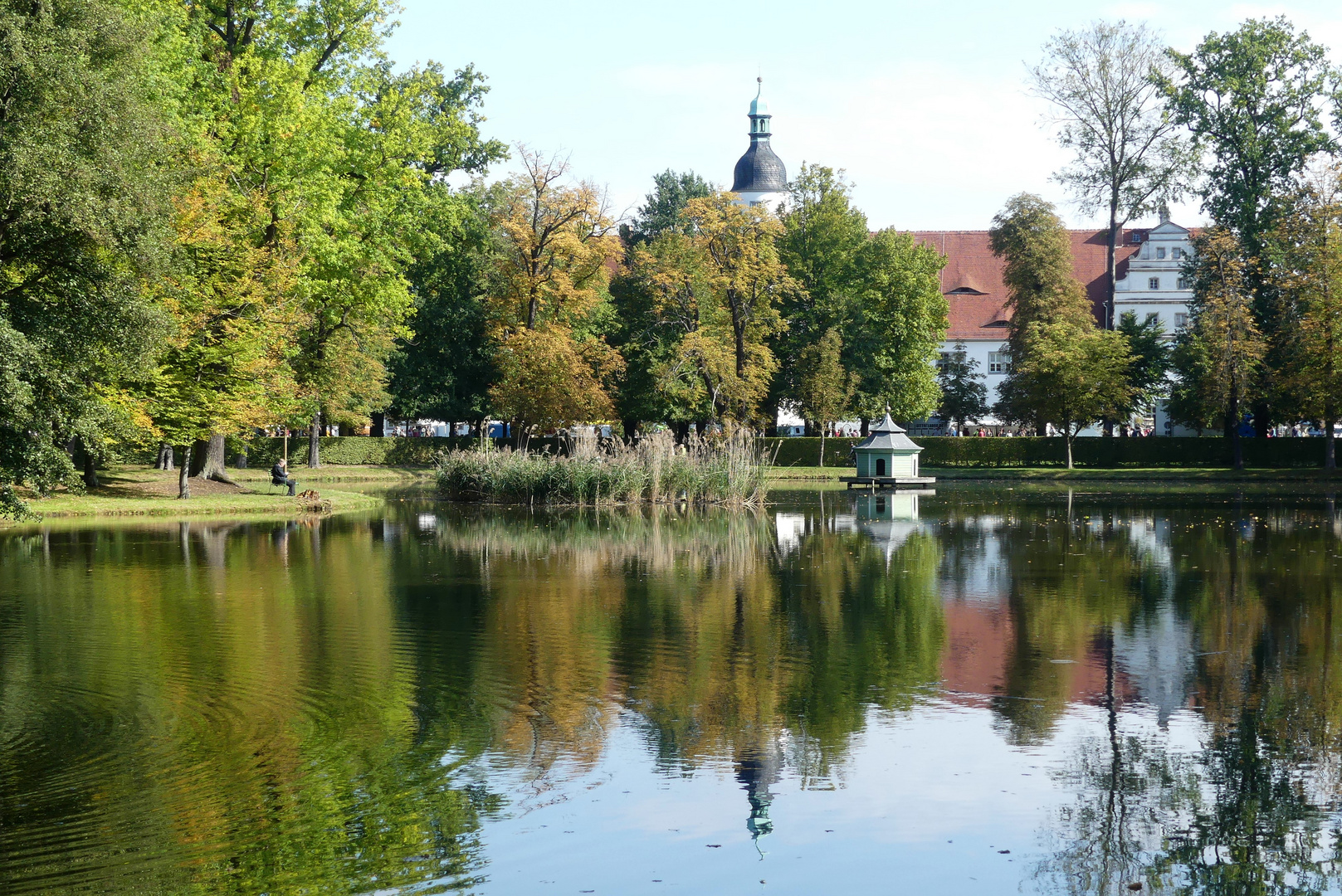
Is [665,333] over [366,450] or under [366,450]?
over

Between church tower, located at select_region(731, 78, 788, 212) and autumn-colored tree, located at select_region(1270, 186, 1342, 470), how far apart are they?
42.9 m

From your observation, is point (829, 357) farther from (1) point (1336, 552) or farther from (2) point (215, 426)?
(1) point (1336, 552)

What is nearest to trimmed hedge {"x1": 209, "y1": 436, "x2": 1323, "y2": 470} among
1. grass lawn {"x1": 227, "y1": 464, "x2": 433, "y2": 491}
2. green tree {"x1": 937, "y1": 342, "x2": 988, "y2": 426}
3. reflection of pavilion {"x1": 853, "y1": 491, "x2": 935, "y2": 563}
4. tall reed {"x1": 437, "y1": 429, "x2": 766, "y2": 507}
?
grass lawn {"x1": 227, "y1": 464, "x2": 433, "y2": 491}

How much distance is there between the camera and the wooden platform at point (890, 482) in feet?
148

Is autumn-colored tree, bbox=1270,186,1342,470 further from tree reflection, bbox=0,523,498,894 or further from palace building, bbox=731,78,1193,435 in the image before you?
tree reflection, bbox=0,523,498,894

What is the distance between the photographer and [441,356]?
60.8 meters

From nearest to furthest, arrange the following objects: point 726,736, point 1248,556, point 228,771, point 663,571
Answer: point 228,771 < point 726,736 < point 663,571 < point 1248,556

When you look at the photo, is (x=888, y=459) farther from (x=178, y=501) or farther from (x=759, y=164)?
(x=759, y=164)

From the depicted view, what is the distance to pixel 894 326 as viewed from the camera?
61188 mm

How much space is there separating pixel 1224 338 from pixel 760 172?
45381 millimetres

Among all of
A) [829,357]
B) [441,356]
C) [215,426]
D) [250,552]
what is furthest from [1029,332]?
[250,552]

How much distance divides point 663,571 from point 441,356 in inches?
1792

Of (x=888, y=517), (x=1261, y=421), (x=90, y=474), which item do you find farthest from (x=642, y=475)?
(x=1261, y=421)

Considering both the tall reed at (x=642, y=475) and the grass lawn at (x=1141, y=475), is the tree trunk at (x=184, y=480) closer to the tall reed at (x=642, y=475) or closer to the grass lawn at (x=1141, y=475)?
the tall reed at (x=642, y=475)
